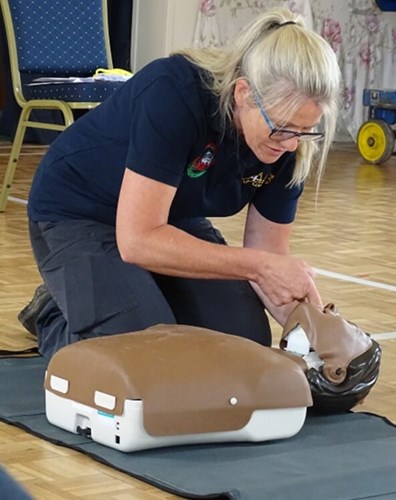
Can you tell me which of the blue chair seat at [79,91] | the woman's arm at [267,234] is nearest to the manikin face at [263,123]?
the woman's arm at [267,234]

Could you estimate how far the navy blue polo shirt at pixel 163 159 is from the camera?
6.03 feet

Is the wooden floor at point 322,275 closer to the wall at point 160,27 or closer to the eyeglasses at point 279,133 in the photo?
the eyeglasses at point 279,133

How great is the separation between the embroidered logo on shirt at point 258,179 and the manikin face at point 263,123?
142mm

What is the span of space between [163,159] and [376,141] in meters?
4.57

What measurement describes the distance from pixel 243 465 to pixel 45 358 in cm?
66

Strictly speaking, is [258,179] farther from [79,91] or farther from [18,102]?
[18,102]

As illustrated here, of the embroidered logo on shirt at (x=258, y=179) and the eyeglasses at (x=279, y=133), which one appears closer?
the eyeglasses at (x=279, y=133)

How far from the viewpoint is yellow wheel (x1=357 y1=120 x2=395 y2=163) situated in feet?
20.3

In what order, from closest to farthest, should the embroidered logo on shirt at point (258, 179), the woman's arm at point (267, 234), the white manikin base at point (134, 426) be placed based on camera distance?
the white manikin base at point (134, 426), the embroidered logo on shirt at point (258, 179), the woman's arm at point (267, 234)

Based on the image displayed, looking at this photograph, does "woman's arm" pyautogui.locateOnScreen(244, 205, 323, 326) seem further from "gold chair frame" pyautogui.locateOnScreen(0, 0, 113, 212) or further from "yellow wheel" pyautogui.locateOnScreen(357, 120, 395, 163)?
"yellow wheel" pyautogui.locateOnScreen(357, 120, 395, 163)

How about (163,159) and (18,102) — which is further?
(18,102)

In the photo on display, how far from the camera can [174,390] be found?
64.6 inches

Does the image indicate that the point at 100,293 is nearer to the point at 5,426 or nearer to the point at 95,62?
the point at 5,426

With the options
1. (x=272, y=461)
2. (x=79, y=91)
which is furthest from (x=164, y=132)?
(x=79, y=91)
